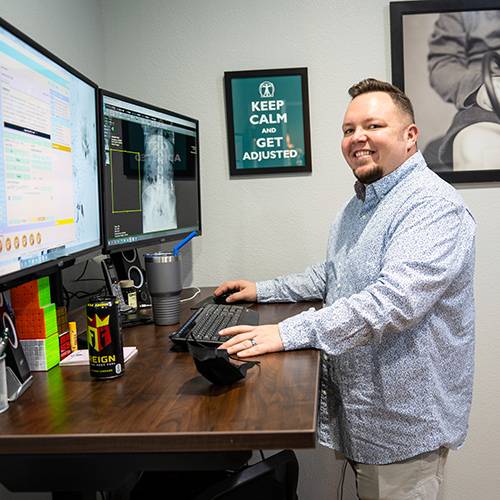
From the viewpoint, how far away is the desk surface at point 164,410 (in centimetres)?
92

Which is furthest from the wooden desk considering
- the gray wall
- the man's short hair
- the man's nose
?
the gray wall

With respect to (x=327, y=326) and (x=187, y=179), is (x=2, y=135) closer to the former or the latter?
(x=327, y=326)

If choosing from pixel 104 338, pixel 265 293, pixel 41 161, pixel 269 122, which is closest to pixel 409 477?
pixel 265 293

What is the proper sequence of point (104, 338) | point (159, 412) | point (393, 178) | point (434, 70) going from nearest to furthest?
point (159, 412)
point (104, 338)
point (393, 178)
point (434, 70)

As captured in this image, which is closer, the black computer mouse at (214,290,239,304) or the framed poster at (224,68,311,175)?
the black computer mouse at (214,290,239,304)

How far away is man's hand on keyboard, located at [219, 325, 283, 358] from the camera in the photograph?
4.27 ft

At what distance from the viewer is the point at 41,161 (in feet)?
4.23

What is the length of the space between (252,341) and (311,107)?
1.32 metres


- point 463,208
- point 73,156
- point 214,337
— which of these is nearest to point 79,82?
point 73,156

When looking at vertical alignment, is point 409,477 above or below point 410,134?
below

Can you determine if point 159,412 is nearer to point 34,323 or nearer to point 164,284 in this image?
point 34,323

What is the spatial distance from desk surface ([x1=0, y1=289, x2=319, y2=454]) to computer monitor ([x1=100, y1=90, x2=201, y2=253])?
0.58 meters

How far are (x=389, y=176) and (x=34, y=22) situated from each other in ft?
A: 3.63

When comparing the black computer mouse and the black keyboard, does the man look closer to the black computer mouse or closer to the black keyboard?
the black keyboard
